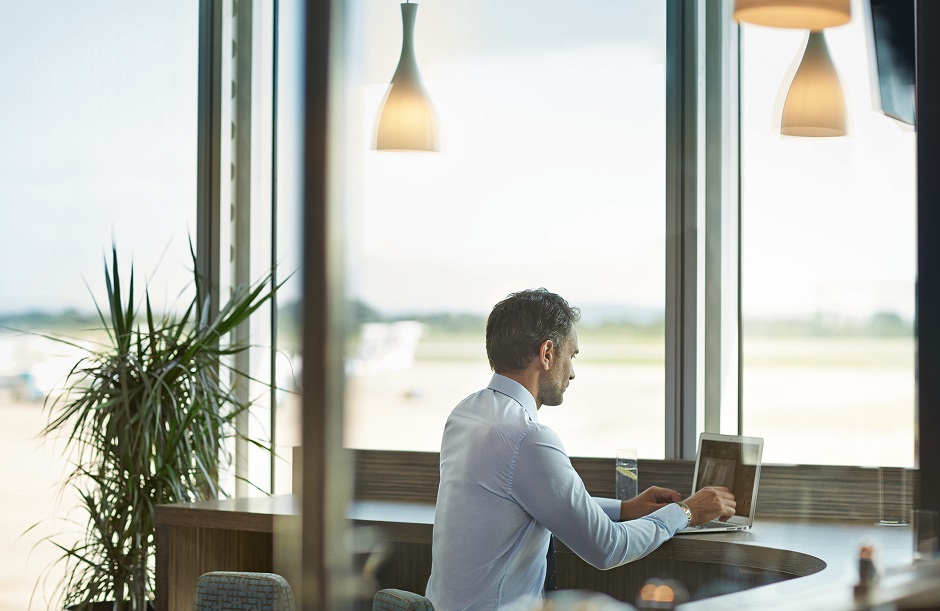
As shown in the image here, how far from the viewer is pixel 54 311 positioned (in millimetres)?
3820

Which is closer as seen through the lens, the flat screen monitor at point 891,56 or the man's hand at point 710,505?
the flat screen monitor at point 891,56

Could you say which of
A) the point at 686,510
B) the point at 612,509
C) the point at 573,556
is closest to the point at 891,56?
the point at 686,510

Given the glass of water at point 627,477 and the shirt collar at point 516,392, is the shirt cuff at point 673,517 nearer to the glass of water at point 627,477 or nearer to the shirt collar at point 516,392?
the shirt collar at point 516,392

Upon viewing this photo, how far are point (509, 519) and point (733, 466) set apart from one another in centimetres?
76

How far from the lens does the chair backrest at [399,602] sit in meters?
2.11

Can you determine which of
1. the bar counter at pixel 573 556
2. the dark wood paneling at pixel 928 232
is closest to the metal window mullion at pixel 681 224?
the bar counter at pixel 573 556

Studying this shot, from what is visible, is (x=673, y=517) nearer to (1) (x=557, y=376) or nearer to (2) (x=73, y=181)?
(1) (x=557, y=376)

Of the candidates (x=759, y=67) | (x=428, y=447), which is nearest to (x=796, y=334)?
(x=759, y=67)

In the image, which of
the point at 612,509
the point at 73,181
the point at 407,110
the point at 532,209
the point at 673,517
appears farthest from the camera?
the point at 73,181

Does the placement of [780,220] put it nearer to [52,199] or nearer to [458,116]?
[458,116]

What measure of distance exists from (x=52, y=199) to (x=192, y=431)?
1139 millimetres

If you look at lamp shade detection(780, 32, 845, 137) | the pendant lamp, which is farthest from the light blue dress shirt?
lamp shade detection(780, 32, 845, 137)

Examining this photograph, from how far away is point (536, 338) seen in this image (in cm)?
255

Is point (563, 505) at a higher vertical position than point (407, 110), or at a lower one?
lower
